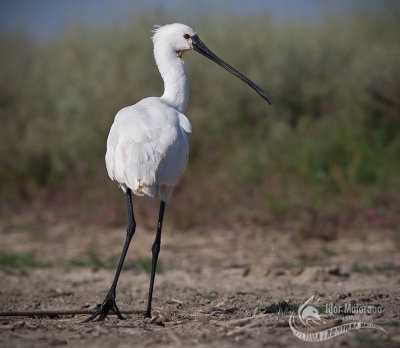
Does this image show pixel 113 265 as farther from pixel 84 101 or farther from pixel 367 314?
pixel 84 101

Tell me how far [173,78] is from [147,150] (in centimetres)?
152

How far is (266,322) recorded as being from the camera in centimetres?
507

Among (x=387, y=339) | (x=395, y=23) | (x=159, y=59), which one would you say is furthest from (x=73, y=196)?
(x=387, y=339)

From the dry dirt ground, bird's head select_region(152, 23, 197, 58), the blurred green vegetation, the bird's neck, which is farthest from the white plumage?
the blurred green vegetation

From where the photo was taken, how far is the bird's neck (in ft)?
23.5

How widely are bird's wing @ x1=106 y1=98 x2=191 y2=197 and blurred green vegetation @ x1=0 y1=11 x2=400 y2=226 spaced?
18.2 feet

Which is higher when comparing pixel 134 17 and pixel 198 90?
pixel 134 17

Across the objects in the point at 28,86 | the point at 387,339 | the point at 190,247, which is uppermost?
the point at 28,86

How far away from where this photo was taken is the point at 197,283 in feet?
27.5

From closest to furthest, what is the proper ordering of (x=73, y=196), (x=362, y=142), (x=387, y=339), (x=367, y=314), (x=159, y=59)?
1. (x=387, y=339)
2. (x=367, y=314)
3. (x=159, y=59)
4. (x=362, y=142)
5. (x=73, y=196)

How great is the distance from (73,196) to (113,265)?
4485 millimetres

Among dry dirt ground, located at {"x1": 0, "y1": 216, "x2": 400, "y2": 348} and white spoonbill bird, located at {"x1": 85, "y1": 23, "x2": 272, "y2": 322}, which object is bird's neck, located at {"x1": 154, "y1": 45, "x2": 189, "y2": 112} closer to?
white spoonbill bird, located at {"x1": 85, "y1": 23, "x2": 272, "y2": 322}

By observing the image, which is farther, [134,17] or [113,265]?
[134,17]

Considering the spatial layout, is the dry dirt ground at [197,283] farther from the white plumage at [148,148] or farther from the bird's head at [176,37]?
the bird's head at [176,37]
